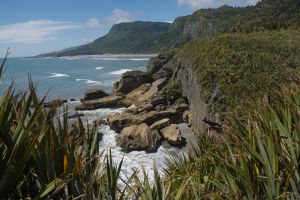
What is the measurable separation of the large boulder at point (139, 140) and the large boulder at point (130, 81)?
19.8 m

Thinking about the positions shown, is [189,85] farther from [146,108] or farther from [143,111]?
[143,111]

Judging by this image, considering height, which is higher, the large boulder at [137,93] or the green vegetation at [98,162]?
the green vegetation at [98,162]

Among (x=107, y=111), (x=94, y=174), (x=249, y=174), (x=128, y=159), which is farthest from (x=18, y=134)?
(x=107, y=111)

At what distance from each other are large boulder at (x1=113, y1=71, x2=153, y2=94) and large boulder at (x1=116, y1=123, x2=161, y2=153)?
19803 mm

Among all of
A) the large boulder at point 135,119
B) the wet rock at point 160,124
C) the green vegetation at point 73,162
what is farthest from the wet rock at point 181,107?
the green vegetation at point 73,162

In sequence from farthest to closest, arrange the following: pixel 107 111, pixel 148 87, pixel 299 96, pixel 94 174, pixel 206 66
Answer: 1. pixel 148 87
2. pixel 107 111
3. pixel 206 66
4. pixel 299 96
5. pixel 94 174

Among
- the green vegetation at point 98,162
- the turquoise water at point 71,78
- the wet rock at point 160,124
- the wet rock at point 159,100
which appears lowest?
the turquoise water at point 71,78

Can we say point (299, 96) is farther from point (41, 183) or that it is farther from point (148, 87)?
point (148, 87)

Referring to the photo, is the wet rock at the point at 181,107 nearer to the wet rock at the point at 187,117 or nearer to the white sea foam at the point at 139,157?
the wet rock at the point at 187,117

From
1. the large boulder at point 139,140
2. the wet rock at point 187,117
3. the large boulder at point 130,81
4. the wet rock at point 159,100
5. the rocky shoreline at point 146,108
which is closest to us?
the large boulder at point 139,140

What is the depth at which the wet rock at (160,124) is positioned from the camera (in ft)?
93.9

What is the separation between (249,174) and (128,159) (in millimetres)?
18728

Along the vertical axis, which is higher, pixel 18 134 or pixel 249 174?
pixel 18 134

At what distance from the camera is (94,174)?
13.8 ft
